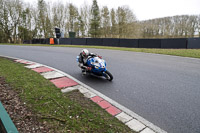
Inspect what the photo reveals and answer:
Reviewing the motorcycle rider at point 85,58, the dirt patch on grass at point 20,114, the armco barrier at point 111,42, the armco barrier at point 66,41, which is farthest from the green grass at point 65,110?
the armco barrier at point 66,41

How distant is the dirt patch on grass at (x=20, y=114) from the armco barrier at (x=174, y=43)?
56.9 feet

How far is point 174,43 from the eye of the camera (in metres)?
16.7

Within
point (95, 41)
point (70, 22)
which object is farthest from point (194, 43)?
point (70, 22)

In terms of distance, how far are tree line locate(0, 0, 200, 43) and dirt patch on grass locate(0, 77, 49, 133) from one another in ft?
133

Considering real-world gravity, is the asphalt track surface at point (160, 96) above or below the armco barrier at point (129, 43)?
below

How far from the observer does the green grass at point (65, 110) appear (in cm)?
248

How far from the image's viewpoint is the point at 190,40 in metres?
16.1

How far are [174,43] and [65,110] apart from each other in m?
17.2

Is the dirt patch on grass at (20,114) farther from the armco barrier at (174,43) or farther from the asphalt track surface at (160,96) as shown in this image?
the armco barrier at (174,43)

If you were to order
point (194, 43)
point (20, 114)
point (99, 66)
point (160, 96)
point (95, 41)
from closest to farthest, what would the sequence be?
1. point (20, 114)
2. point (160, 96)
3. point (99, 66)
4. point (194, 43)
5. point (95, 41)

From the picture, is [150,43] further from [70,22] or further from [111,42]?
[70,22]

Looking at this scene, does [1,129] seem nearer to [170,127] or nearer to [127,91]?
[170,127]

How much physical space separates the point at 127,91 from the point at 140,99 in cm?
58

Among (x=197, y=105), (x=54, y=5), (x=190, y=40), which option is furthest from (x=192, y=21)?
(x=197, y=105)
